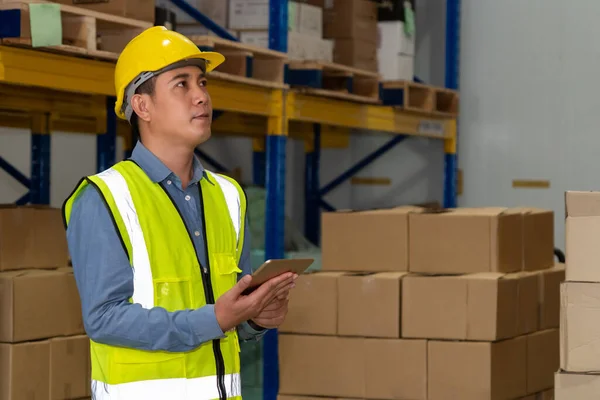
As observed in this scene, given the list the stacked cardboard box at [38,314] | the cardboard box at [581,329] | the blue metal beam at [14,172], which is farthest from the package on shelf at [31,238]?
the blue metal beam at [14,172]

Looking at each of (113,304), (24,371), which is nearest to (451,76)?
(24,371)

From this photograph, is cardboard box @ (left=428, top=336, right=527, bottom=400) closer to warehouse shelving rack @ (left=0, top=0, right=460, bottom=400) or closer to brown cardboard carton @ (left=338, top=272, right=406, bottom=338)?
brown cardboard carton @ (left=338, top=272, right=406, bottom=338)

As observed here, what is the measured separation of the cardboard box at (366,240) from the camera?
5.88m

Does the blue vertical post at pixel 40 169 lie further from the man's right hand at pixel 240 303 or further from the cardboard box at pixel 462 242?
the man's right hand at pixel 240 303

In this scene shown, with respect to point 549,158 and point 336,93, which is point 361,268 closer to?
point 336,93

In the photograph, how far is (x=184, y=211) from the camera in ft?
10.3

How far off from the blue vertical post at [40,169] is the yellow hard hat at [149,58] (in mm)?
4500

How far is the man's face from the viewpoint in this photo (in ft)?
10.3

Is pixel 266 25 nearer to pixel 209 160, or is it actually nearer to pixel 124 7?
pixel 124 7

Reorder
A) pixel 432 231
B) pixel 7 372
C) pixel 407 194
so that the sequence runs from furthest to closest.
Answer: pixel 407 194 → pixel 432 231 → pixel 7 372

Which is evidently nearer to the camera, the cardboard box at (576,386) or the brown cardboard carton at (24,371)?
the cardboard box at (576,386)

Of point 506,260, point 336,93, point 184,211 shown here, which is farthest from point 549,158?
point 184,211

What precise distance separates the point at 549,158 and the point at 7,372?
599cm

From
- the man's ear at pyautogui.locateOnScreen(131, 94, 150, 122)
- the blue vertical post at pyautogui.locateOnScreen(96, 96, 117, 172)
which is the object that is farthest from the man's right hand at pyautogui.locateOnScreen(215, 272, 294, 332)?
the blue vertical post at pyautogui.locateOnScreen(96, 96, 117, 172)
